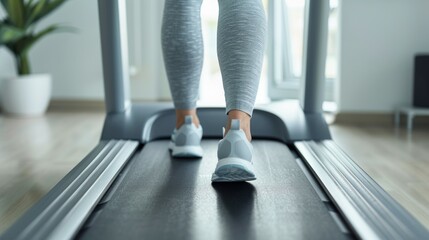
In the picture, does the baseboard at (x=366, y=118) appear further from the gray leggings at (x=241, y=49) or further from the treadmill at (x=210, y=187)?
the gray leggings at (x=241, y=49)

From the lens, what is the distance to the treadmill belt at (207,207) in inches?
36.0

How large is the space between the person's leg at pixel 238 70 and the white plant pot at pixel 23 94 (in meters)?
2.04

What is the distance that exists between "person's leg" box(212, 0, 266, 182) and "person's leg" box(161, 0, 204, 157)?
23cm

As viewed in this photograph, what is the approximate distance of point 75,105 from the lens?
126 inches

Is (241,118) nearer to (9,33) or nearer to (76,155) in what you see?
(76,155)

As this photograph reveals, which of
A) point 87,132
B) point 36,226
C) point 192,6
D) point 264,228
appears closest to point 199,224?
point 264,228

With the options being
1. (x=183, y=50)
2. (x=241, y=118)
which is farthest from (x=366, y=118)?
(x=241, y=118)

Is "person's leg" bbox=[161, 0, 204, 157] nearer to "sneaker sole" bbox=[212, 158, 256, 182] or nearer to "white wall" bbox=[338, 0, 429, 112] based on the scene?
"sneaker sole" bbox=[212, 158, 256, 182]

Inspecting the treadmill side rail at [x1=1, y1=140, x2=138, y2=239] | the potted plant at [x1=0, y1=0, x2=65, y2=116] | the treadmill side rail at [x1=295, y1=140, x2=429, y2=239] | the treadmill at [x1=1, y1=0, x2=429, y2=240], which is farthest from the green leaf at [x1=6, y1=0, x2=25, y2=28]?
the treadmill side rail at [x1=295, y1=140, x2=429, y2=239]

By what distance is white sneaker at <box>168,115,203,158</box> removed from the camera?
1.43 m

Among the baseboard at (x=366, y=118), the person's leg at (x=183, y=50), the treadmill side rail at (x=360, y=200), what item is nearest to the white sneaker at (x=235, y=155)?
the treadmill side rail at (x=360, y=200)

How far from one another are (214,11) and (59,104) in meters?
1.11

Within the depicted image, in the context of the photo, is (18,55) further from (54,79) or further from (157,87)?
(157,87)

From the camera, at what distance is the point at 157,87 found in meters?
3.21
